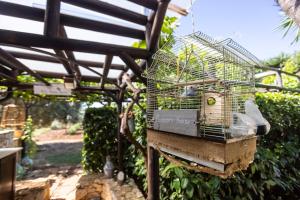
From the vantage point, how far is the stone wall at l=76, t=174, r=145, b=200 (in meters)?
2.89

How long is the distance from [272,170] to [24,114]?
729 centimetres

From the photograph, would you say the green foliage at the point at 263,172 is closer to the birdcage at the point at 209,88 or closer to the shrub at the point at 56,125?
the birdcage at the point at 209,88

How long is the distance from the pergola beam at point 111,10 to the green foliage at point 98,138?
10.1 ft

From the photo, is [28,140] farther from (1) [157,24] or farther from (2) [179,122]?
(2) [179,122]

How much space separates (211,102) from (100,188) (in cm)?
331

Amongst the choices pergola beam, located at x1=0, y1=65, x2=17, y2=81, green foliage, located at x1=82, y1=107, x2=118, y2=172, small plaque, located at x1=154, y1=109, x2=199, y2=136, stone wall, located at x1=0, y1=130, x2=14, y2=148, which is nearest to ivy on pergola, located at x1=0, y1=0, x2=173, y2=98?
small plaque, located at x1=154, y1=109, x2=199, y2=136

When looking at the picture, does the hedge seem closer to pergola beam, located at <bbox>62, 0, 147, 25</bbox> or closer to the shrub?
pergola beam, located at <bbox>62, 0, 147, 25</bbox>

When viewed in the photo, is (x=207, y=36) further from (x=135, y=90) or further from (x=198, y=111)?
(x=135, y=90)

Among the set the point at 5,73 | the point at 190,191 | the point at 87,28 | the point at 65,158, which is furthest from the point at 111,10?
the point at 65,158

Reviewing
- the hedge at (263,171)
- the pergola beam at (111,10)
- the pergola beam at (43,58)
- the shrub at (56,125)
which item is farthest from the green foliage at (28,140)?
the shrub at (56,125)

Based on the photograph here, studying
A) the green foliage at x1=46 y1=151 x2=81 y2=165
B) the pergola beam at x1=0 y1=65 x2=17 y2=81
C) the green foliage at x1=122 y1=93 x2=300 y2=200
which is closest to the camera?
the green foliage at x1=122 y1=93 x2=300 y2=200

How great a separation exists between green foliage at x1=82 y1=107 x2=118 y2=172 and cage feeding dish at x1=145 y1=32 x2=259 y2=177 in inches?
125

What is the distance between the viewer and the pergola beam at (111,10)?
1359mm

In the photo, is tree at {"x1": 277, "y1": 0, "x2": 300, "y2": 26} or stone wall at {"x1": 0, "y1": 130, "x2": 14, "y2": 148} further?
stone wall at {"x1": 0, "y1": 130, "x2": 14, "y2": 148}
